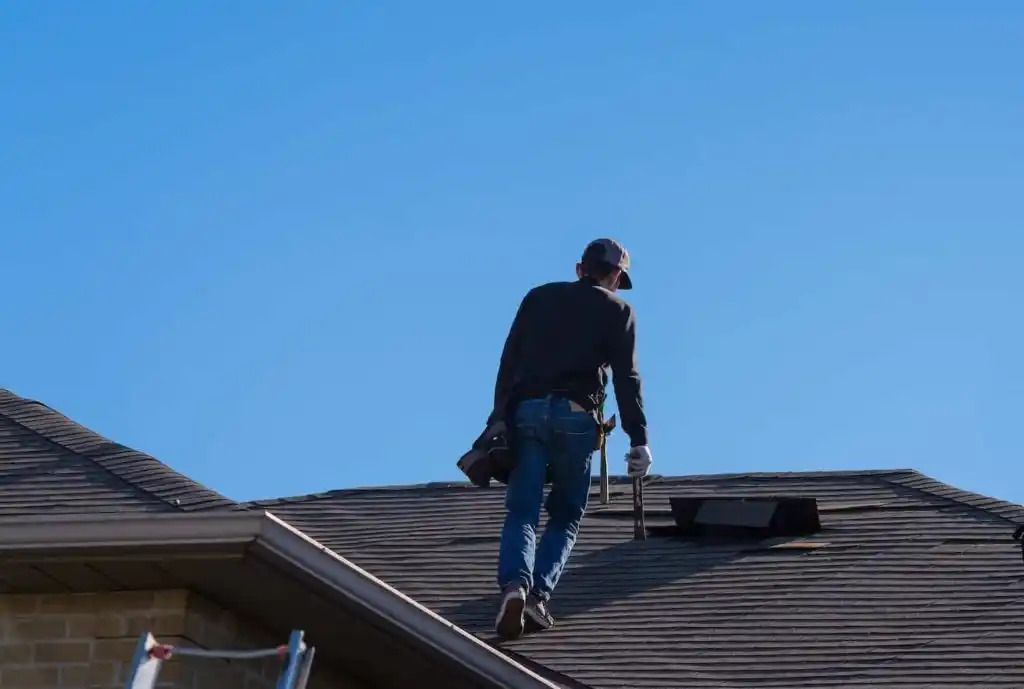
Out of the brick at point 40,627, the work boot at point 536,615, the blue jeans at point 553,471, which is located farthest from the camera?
the blue jeans at point 553,471

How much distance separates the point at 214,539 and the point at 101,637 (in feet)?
2.59

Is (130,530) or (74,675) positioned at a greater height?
(130,530)

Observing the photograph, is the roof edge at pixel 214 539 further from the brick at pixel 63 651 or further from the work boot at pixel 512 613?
the work boot at pixel 512 613

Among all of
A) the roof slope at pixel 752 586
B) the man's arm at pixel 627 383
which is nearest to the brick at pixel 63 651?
the roof slope at pixel 752 586

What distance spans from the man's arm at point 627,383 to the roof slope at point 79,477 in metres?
1.86

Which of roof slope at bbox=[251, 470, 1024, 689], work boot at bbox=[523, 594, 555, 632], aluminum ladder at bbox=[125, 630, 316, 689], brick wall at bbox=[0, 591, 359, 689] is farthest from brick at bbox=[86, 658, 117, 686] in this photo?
work boot at bbox=[523, 594, 555, 632]

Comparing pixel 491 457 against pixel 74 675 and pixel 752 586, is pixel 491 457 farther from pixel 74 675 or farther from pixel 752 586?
pixel 74 675

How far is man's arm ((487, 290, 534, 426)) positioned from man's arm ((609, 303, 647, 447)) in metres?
0.48

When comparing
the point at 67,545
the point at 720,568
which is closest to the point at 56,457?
the point at 67,545

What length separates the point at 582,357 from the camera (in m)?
8.55

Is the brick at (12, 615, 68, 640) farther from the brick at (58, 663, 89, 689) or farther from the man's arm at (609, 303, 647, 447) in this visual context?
the man's arm at (609, 303, 647, 447)

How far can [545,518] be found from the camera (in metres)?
9.95

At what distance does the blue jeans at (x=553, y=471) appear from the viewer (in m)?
8.25

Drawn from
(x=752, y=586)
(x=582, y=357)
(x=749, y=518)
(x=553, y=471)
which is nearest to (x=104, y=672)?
(x=553, y=471)
